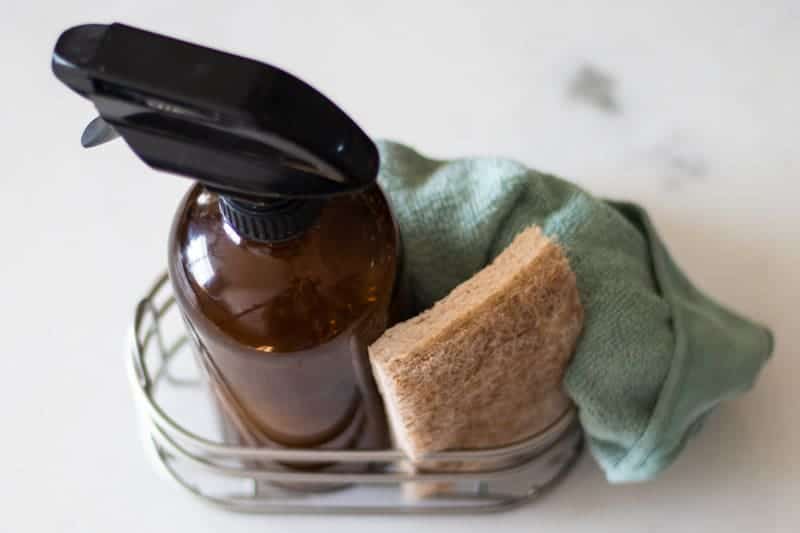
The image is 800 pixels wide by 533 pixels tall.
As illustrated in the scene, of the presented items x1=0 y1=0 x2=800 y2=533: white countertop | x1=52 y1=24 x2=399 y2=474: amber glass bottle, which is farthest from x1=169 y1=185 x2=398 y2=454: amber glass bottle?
x1=0 y1=0 x2=800 y2=533: white countertop

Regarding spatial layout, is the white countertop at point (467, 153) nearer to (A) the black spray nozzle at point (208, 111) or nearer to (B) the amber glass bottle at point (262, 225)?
(B) the amber glass bottle at point (262, 225)

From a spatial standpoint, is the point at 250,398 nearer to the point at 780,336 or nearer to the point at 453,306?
the point at 453,306

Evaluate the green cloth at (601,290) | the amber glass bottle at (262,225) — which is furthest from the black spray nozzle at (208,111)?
the green cloth at (601,290)

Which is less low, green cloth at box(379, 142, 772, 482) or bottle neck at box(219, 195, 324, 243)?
bottle neck at box(219, 195, 324, 243)

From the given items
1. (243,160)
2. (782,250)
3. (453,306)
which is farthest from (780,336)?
(243,160)

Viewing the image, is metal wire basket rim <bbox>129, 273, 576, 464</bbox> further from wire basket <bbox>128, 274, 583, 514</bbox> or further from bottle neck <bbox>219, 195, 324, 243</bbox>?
bottle neck <bbox>219, 195, 324, 243</bbox>

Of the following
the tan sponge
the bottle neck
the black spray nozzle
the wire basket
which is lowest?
the wire basket

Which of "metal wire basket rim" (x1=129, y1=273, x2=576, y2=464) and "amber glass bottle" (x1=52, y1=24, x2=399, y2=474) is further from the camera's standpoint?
"metal wire basket rim" (x1=129, y1=273, x2=576, y2=464)
